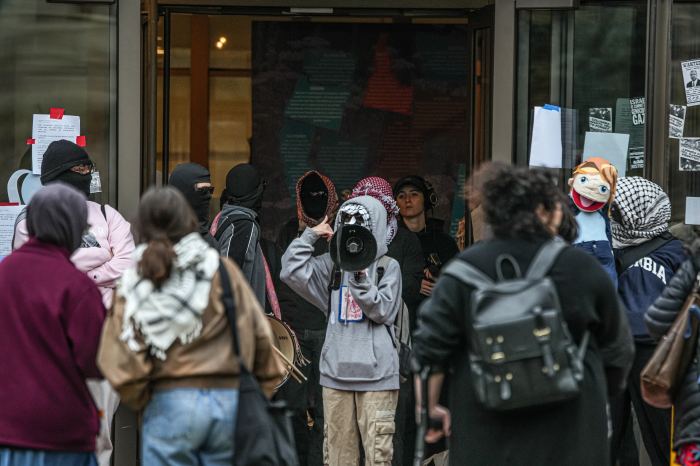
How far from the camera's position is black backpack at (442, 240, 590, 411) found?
170 inches

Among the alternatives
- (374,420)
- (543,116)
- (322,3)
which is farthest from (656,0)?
(374,420)

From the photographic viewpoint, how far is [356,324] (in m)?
6.90

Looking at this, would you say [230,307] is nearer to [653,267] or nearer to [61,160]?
[61,160]

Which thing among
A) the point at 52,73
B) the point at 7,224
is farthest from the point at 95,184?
the point at 52,73

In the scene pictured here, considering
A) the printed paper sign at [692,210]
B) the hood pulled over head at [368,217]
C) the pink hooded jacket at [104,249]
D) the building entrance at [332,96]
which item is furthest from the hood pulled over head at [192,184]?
the building entrance at [332,96]

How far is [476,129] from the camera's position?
8359 mm

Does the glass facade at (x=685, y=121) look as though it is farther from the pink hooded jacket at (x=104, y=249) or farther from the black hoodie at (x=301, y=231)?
the pink hooded jacket at (x=104, y=249)

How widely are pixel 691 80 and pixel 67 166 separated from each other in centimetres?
394

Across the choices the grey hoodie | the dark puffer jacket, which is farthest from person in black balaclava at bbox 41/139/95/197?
the dark puffer jacket

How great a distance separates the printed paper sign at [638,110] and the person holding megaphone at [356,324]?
75.0 inches

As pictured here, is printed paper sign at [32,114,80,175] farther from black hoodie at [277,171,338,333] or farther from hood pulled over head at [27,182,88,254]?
hood pulled over head at [27,182,88,254]

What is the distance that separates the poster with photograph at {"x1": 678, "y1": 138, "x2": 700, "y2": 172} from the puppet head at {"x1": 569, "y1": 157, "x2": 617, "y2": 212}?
1.36 m

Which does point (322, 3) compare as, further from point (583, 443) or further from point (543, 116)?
point (583, 443)

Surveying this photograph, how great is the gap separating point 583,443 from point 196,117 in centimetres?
655
